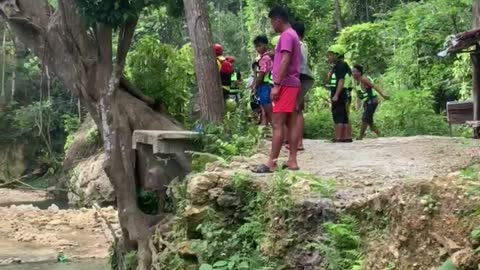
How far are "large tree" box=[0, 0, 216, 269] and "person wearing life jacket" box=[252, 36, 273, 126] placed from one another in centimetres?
79

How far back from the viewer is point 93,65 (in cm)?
1142

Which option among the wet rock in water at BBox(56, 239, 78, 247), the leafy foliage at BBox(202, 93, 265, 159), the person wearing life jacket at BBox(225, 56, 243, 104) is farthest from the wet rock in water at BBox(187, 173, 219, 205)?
the wet rock in water at BBox(56, 239, 78, 247)

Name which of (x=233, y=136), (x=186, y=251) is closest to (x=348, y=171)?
(x=186, y=251)

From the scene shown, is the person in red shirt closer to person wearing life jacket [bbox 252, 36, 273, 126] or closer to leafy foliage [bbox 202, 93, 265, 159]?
leafy foliage [bbox 202, 93, 265, 159]

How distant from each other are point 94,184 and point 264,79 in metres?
11.6

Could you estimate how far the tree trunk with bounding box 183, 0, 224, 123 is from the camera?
10.5 meters

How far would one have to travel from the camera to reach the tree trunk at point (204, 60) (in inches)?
413

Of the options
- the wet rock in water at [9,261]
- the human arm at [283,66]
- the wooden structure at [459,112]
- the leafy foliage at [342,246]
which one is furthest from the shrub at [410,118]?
the leafy foliage at [342,246]

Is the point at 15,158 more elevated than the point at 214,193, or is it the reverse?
the point at 214,193

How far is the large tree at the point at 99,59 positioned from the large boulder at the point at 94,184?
30.6ft

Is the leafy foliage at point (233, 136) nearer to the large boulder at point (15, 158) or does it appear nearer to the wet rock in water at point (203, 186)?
the wet rock in water at point (203, 186)

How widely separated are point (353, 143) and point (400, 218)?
20.8 ft

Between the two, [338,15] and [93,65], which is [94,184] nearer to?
[93,65]

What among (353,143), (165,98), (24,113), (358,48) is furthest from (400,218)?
(24,113)
